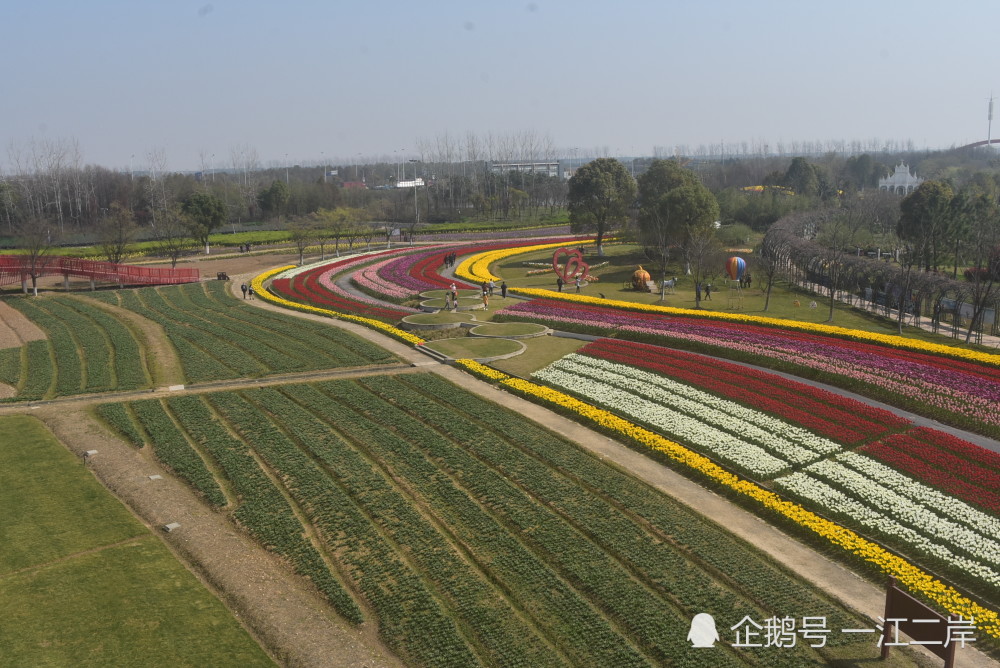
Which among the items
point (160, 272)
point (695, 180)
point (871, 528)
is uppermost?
point (695, 180)

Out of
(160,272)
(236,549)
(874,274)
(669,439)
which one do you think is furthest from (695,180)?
(236,549)

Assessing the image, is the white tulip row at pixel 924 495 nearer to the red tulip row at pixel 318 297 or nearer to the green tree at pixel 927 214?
the red tulip row at pixel 318 297

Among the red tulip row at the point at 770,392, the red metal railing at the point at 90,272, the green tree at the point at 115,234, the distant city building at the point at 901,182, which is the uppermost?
the distant city building at the point at 901,182

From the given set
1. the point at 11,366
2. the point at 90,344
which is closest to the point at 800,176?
the point at 90,344

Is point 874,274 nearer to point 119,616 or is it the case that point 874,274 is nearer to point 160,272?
point 119,616

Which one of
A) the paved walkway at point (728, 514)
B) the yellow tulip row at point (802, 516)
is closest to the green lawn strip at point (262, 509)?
the paved walkway at point (728, 514)

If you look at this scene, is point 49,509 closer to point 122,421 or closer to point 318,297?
point 122,421

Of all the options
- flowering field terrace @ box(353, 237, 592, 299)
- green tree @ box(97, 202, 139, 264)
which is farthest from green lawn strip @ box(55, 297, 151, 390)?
green tree @ box(97, 202, 139, 264)
